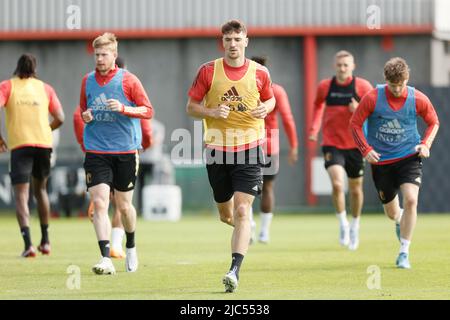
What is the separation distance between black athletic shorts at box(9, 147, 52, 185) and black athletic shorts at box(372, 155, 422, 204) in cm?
419

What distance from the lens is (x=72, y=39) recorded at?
90.4 ft

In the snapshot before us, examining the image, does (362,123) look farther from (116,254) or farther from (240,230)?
(116,254)

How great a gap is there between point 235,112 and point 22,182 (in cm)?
456

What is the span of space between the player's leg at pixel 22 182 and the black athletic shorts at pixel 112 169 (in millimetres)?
2685

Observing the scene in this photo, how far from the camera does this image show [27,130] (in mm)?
14617

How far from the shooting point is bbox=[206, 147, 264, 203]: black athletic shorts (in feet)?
35.1

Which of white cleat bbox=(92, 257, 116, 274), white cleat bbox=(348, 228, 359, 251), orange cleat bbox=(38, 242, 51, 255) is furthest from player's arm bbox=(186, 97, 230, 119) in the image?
white cleat bbox=(348, 228, 359, 251)

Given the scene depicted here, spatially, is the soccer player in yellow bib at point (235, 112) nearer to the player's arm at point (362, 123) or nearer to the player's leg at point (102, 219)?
the player's leg at point (102, 219)

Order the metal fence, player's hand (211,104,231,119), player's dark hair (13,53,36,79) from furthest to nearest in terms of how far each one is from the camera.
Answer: the metal fence
player's dark hair (13,53,36,79)
player's hand (211,104,231,119)

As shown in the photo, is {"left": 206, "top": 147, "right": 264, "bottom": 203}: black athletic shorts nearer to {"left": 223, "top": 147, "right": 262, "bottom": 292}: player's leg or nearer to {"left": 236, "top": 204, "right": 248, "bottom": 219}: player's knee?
{"left": 223, "top": 147, "right": 262, "bottom": 292}: player's leg

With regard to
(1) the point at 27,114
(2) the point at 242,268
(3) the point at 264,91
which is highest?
(3) the point at 264,91

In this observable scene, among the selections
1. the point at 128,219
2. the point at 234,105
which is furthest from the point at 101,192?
the point at 234,105
